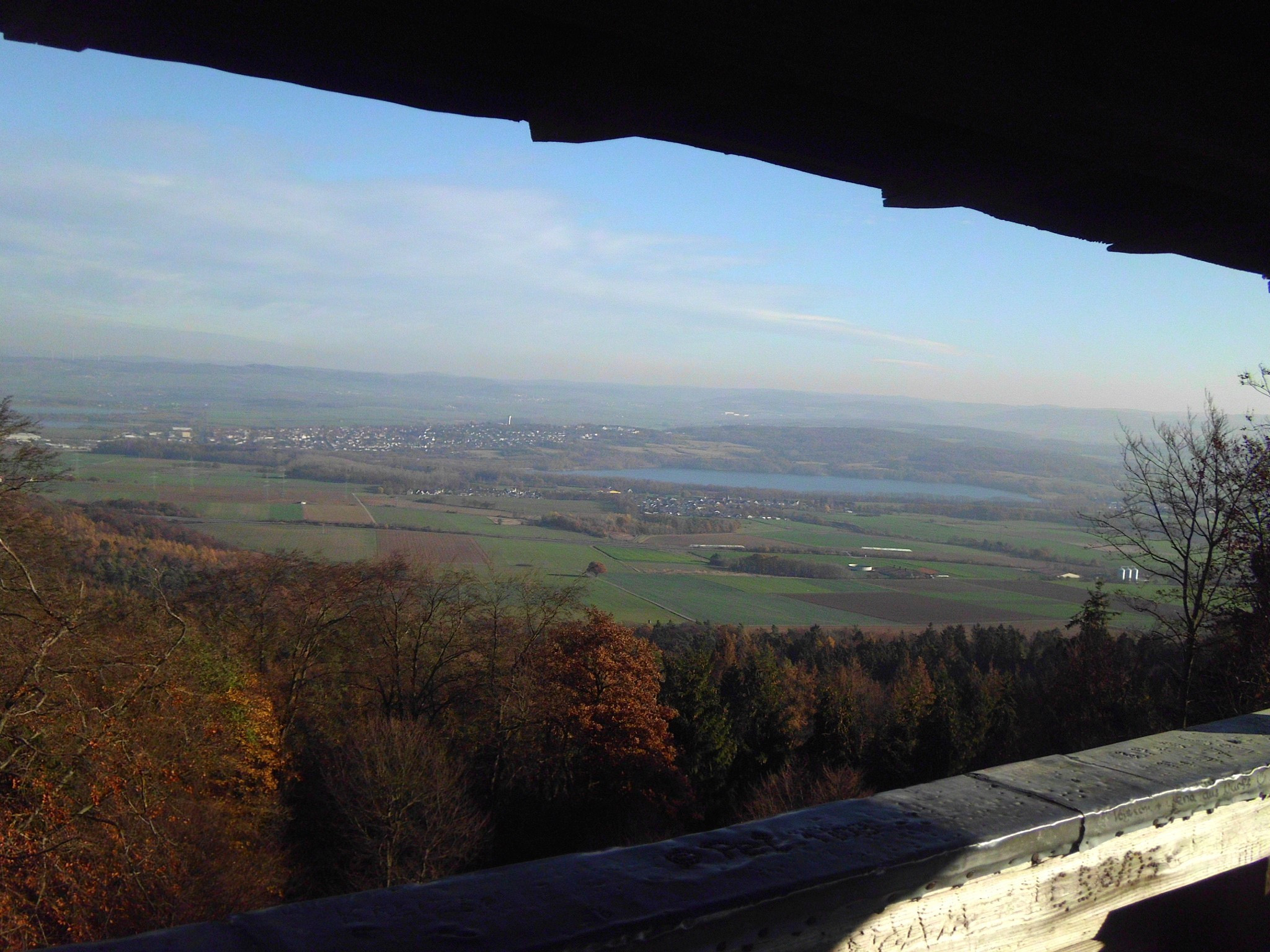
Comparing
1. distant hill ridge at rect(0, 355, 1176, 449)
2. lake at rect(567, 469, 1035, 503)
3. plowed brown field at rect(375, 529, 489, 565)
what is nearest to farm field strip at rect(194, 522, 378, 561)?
plowed brown field at rect(375, 529, 489, 565)

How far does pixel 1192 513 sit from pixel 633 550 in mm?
25920

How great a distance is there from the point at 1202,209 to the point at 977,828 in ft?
4.11

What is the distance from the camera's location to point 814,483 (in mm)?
62156

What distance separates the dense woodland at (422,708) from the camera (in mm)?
9328

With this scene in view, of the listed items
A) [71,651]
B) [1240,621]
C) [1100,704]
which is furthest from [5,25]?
[1100,704]

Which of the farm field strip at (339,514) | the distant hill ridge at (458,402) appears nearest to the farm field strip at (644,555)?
the farm field strip at (339,514)

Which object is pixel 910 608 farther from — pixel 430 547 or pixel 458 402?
pixel 458 402

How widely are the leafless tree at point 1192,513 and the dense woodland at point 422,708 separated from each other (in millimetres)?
42

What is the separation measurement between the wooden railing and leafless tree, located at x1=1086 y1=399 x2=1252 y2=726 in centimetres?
1111

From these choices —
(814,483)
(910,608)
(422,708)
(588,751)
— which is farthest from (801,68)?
(814,483)

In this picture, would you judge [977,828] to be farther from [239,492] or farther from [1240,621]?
[239,492]

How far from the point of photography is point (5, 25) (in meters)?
0.88

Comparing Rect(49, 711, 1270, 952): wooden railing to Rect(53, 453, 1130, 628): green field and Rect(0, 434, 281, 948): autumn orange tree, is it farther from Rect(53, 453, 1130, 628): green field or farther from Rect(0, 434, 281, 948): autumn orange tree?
Rect(53, 453, 1130, 628): green field

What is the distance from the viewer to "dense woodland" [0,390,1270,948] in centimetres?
933
